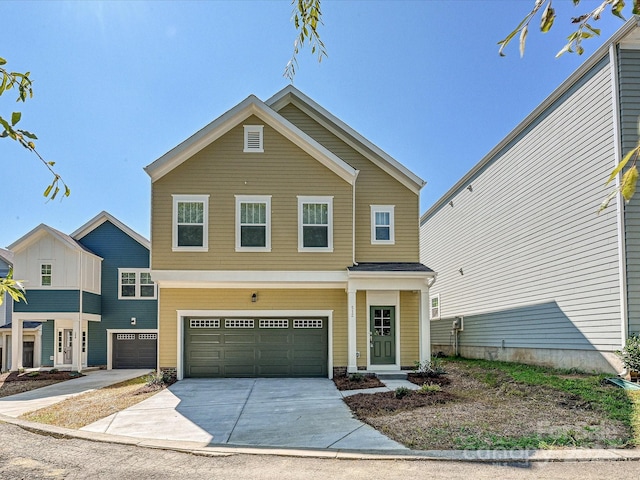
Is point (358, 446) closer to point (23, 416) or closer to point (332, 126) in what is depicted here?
point (23, 416)

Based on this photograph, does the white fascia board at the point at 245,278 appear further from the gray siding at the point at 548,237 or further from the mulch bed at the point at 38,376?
the mulch bed at the point at 38,376

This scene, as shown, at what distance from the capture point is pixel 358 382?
47.0 ft

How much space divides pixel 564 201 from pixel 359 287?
6.17 meters

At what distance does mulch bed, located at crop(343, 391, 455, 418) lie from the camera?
10625mm

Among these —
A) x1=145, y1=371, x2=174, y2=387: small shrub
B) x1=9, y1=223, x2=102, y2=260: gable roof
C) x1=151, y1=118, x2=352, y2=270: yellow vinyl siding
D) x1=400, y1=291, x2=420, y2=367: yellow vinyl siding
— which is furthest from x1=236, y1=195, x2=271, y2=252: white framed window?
x1=9, y1=223, x2=102, y2=260: gable roof

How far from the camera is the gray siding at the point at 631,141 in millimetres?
12070

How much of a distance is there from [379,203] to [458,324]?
8624mm

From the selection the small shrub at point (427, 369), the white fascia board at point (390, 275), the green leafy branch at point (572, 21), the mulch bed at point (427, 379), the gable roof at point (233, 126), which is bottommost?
the mulch bed at point (427, 379)

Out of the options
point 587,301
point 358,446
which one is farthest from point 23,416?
point 587,301

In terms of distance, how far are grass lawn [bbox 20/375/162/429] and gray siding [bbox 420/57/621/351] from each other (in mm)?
11108

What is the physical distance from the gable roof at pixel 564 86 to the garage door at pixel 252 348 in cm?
926

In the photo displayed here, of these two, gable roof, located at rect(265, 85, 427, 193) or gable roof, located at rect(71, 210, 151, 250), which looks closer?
gable roof, located at rect(265, 85, 427, 193)

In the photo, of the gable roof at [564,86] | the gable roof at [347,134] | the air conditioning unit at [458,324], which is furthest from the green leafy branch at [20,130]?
the air conditioning unit at [458,324]

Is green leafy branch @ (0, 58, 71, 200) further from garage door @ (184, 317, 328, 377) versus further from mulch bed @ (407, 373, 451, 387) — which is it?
garage door @ (184, 317, 328, 377)
